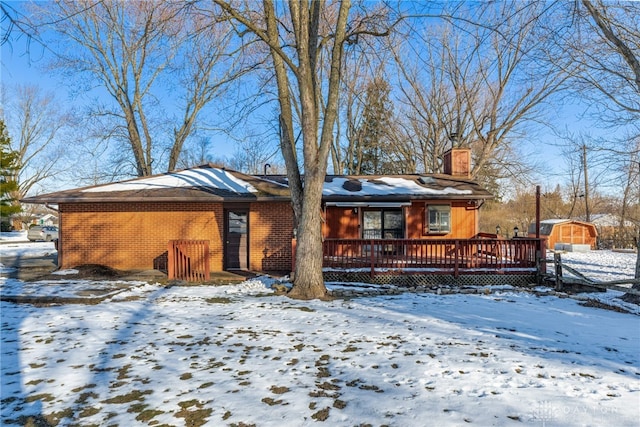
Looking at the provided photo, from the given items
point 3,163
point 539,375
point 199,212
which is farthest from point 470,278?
point 3,163

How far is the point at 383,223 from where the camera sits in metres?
13.9

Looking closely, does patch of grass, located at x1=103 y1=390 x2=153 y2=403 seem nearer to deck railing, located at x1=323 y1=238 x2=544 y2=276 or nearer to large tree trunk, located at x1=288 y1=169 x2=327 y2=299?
large tree trunk, located at x1=288 y1=169 x2=327 y2=299

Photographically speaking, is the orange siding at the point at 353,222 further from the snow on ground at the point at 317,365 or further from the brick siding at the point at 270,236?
the snow on ground at the point at 317,365

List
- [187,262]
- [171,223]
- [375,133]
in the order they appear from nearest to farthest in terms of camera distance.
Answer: [187,262]
[171,223]
[375,133]

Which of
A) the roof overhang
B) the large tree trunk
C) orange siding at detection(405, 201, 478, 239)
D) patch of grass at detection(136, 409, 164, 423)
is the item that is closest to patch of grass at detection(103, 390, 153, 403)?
patch of grass at detection(136, 409, 164, 423)

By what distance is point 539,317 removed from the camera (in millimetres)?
6555

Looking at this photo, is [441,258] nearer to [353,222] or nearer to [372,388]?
[353,222]

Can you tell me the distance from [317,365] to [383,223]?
10.1 m

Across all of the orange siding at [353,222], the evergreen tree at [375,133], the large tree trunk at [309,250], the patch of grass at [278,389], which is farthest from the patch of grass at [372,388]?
the evergreen tree at [375,133]

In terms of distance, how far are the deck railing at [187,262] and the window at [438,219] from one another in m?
8.05

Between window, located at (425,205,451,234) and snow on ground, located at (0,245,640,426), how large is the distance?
260 inches

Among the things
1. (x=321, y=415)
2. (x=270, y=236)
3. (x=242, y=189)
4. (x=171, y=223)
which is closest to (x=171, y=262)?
(x=171, y=223)

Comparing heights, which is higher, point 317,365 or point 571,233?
point 571,233

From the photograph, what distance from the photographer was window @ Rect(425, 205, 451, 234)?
13.7 meters
